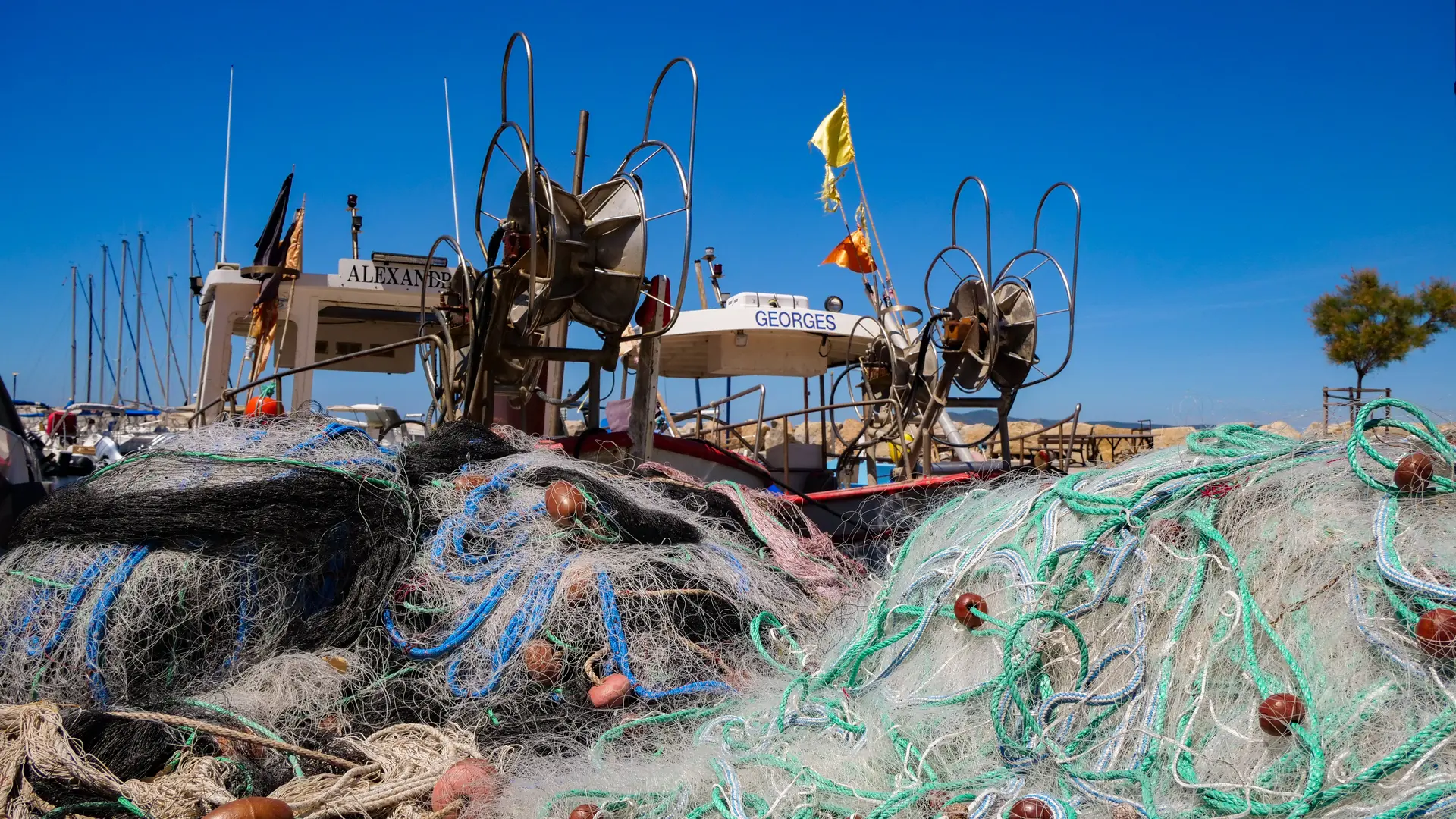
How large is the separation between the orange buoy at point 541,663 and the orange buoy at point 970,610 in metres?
1.19

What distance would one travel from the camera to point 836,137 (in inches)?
464

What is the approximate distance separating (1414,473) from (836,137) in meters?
10.0

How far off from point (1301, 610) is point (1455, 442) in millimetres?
755

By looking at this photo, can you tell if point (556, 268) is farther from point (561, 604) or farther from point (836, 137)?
point (836, 137)

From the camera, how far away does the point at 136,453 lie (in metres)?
3.88

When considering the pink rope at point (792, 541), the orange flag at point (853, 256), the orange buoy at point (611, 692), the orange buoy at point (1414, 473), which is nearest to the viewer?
the orange buoy at point (1414, 473)

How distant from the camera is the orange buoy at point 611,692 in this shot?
2.96m

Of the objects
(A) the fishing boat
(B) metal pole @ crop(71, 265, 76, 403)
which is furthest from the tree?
(B) metal pole @ crop(71, 265, 76, 403)

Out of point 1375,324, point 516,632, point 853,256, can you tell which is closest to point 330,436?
point 516,632

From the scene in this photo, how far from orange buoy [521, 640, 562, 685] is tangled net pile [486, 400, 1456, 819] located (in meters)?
0.31

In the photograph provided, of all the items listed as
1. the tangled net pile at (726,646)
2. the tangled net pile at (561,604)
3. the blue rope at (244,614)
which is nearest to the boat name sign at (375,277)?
the tangled net pile at (726,646)

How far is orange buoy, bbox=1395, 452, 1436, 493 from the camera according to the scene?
228cm

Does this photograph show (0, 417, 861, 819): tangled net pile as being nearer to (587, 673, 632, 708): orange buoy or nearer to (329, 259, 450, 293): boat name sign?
(587, 673, 632, 708): orange buoy

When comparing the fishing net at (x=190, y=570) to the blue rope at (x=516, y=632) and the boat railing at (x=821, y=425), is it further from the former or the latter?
the boat railing at (x=821, y=425)
